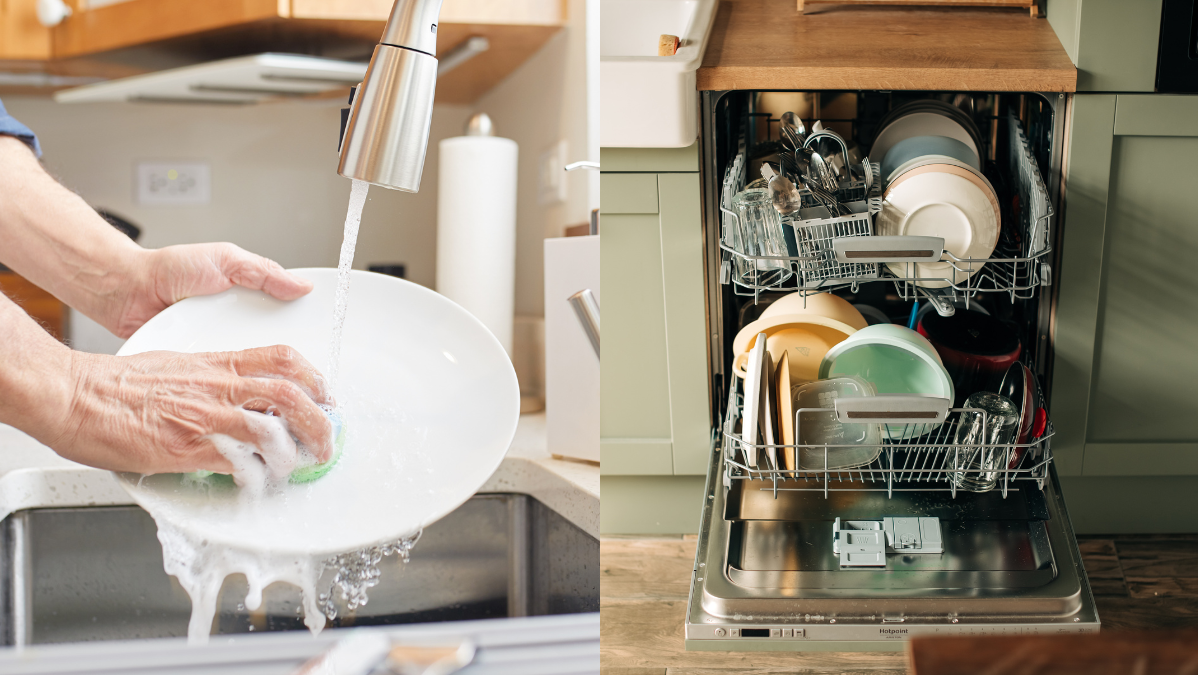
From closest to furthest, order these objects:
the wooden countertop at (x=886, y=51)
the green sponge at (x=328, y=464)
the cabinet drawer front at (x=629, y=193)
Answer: the green sponge at (x=328, y=464) < the wooden countertop at (x=886, y=51) < the cabinet drawer front at (x=629, y=193)

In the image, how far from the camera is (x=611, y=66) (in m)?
0.91

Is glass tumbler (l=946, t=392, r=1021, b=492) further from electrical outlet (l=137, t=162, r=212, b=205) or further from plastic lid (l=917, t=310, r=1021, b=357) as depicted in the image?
electrical outlet (l=137, t=162, r=212, b=205)

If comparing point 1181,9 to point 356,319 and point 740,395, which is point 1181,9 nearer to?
point 740,395

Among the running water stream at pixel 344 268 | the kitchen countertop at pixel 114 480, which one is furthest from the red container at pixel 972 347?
the running water stream at pixel 344 268

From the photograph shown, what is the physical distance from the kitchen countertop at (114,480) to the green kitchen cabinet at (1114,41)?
2.53 feet

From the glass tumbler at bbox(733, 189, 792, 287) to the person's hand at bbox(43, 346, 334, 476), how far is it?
50 centimetres

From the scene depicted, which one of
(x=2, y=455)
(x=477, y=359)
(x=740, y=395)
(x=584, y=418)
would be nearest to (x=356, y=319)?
(x=477, y=359)

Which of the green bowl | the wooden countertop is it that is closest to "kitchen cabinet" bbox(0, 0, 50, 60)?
the wooden countertop

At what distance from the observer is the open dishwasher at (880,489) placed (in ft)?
2.71

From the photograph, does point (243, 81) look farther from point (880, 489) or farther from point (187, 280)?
point (880, 489)

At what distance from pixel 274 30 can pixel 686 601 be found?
84 cm

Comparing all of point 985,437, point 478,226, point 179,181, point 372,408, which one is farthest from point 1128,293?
point 179,181

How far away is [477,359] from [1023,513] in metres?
0.65

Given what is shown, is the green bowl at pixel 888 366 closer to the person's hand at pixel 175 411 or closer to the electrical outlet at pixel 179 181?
the person's hand at pixel 175 411
